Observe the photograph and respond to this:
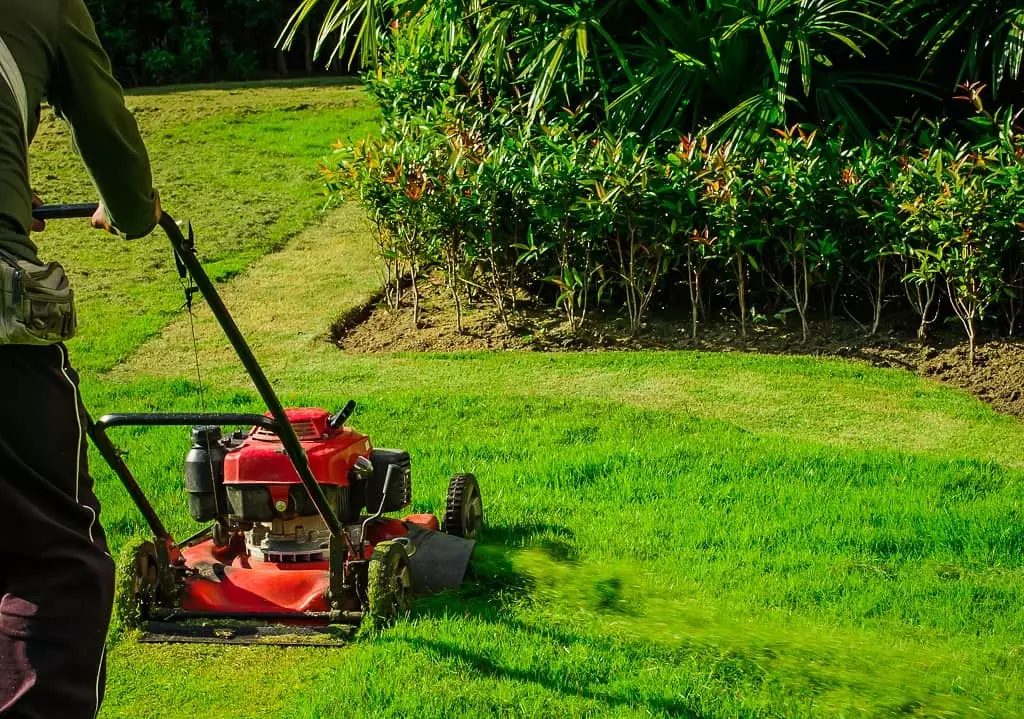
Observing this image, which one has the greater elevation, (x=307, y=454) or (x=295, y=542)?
(x=307, y=454)

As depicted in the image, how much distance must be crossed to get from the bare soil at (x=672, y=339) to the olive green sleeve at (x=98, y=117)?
5.98 meters

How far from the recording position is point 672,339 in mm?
9039

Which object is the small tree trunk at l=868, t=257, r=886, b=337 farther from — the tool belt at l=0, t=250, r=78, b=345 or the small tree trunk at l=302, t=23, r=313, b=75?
the small tree trunk at l=302, t=23, r=313, b=75

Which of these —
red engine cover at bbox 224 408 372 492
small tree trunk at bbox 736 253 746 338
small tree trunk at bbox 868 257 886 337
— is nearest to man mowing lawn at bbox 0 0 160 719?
red engine cover at bbox 224 408 372 492

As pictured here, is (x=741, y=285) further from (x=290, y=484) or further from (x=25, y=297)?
(x=25, y=297)

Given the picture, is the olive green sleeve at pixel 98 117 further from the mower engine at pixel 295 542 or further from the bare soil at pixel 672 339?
the bare soil at pixel 672 339

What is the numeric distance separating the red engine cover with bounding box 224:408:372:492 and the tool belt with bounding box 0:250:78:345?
5.68 feet

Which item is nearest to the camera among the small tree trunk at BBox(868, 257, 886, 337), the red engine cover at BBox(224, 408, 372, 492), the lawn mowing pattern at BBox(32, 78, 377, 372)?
the red engine cover at BBox(224, 408, 372, 492)

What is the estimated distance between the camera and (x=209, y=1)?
19.5 m

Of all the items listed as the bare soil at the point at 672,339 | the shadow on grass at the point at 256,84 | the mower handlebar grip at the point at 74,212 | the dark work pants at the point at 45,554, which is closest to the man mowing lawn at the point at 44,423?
the dark work pants at the point at 45,554

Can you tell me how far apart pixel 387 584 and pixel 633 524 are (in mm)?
1601

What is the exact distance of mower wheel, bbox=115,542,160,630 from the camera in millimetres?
4316

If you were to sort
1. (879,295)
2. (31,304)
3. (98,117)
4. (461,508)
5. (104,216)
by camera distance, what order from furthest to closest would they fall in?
(879,295) < (461,508) < (104,216) < (98,117) < (31,304)

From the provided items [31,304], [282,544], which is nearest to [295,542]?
[282,544]
